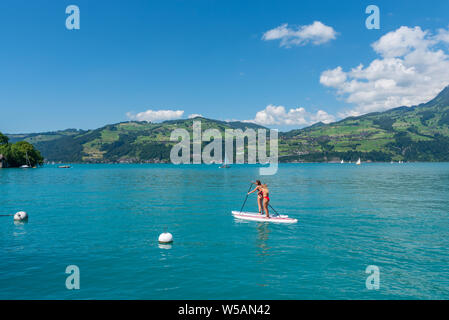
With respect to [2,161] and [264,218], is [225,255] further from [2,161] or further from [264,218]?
[2,161]

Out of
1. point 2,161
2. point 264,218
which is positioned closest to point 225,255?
point 264,218

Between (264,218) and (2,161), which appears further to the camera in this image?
(2,161)

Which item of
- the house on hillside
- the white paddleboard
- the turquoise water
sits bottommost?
the turquoise water

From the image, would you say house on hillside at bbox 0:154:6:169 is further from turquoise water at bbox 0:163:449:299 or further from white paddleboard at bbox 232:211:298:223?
white paddleboard at bbox 232:211:298:223

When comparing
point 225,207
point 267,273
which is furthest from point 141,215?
point 267,273

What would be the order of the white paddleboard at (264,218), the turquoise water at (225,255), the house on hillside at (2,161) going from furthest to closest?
the house on hillside at (2,161), the white paddleboard at (264,218), the turquoise water at (225,255)

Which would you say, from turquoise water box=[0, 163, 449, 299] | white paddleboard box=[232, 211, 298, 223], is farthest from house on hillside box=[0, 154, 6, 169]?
white paddleboard box=[232, 211, 298, 223]

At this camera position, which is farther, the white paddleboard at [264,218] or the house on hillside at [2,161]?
the house on hillside at [2,161]

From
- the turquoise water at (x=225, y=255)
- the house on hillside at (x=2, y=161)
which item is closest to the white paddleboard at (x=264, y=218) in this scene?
the turquoise water at (x=225, y=255)

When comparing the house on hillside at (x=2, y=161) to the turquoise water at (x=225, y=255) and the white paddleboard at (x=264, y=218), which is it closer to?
the turquoise water at (x=225, y=255)
